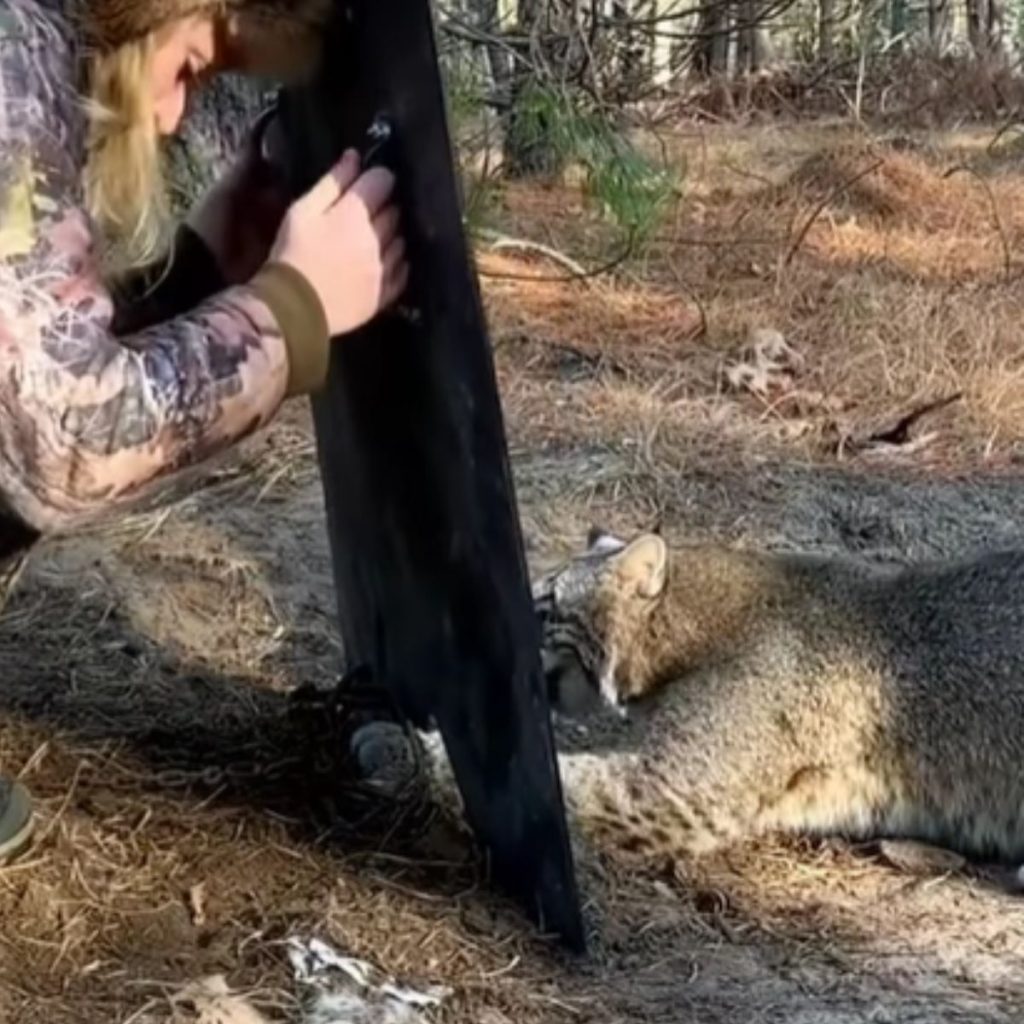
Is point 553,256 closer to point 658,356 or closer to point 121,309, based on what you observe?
point 658,356

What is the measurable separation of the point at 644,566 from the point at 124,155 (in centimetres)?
149

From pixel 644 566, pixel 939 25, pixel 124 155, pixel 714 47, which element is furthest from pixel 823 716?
pixel 939 25

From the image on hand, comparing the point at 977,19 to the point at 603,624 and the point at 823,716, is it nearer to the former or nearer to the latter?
the point at 603,624

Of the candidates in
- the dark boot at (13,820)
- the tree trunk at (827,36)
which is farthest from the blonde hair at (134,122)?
the tree trunk at (827,36)

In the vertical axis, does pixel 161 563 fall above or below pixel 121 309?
below

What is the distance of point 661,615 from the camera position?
13.4 ft

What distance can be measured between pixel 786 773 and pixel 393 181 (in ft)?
4.65

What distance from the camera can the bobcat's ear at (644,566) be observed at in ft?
13.3

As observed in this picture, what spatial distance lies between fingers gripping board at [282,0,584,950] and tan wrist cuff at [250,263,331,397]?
0.76 ft

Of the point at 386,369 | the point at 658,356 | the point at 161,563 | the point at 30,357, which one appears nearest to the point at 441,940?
the point at 386,369

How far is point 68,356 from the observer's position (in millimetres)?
2623

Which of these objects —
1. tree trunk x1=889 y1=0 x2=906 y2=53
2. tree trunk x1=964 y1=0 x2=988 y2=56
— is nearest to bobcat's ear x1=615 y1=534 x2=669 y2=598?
tree trunk x1=889 y1=0 x2=906 y2=53

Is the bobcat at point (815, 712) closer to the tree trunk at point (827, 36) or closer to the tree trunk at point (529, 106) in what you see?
the tree trunk at point (529, 106)

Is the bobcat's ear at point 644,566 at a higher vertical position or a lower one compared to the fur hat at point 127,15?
lower
